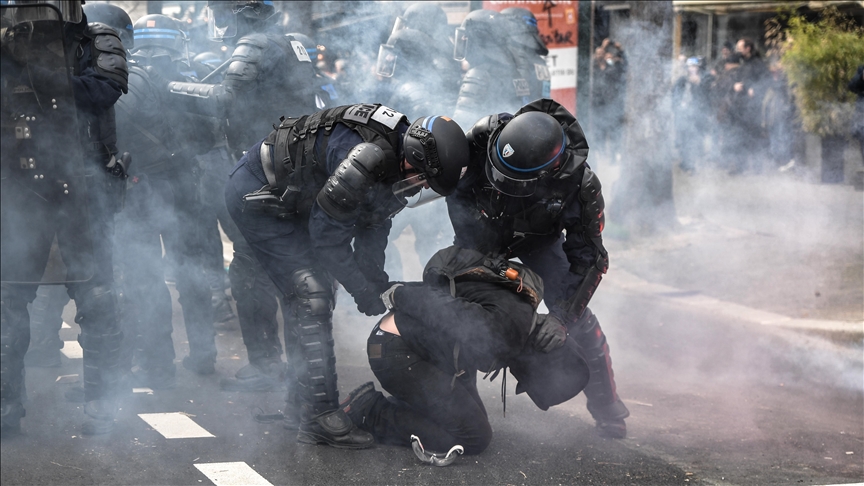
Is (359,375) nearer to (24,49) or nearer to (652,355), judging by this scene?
(652,355)

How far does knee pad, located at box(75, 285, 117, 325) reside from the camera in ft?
11.2

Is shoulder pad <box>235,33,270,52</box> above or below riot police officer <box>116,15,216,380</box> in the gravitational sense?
above

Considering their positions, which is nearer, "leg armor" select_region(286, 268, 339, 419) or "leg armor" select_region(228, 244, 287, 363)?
"leg armor" select_region(286, 268, 339, 419)

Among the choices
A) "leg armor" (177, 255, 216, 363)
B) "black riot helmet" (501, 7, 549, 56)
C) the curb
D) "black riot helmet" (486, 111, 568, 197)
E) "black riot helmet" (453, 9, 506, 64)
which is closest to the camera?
"black riot helmet" (486, 111, 568, 197)

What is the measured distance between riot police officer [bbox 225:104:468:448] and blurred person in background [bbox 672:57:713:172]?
547 centimetres

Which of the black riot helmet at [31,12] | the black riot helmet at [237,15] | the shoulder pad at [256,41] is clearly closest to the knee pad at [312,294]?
the black riot helmet at [31,12]

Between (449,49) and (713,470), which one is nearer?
(713,470)

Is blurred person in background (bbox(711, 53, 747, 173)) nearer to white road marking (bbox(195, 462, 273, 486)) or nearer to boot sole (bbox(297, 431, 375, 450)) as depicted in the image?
boot sole (bbox(297, 431, 375, 450))

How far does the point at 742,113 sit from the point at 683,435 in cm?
688

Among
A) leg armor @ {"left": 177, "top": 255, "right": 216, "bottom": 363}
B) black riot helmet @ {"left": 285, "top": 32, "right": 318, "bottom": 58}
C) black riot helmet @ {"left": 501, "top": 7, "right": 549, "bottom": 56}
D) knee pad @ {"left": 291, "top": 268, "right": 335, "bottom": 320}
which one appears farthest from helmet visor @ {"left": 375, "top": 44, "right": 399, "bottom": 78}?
knee pad @ {"left": 291, "top": 268, "right": 335, "bottom": 320}

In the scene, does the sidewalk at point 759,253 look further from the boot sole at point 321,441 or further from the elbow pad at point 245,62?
the elbow pad at point 245,62

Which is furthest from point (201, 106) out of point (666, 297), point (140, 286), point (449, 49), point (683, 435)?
point (666, 297)

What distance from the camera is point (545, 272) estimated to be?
12.4ft

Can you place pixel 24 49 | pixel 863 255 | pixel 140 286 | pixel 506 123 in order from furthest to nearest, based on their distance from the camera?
pixel 863 255 → pixel 140 286 → pixel 506 123 → pixel 24 49
